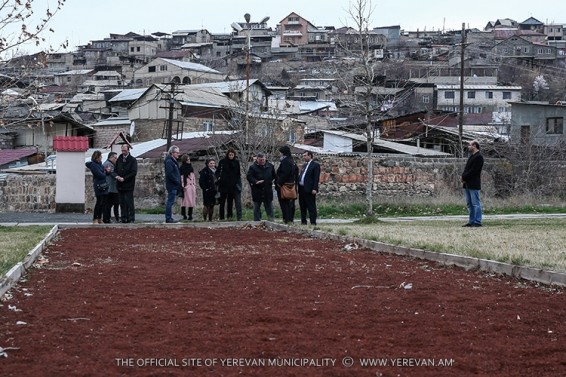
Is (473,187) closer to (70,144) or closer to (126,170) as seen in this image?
(126,170)

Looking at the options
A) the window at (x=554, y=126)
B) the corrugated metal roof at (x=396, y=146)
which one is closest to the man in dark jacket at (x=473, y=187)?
the corrugated metal roof at (x=396, y=146)

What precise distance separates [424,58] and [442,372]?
359 ft

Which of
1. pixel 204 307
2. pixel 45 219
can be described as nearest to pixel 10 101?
pixel 45 219

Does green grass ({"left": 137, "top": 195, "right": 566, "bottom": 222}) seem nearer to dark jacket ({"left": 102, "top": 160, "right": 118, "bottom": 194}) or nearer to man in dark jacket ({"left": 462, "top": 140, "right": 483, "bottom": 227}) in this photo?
dark jacket ({"left": 102, "top": 160, "right": 118, "bottom": 194})

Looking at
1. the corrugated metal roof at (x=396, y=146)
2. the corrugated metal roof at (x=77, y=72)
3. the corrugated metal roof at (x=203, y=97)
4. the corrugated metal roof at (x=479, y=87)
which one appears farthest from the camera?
the corrugated metal roof at (x=77, y=72)

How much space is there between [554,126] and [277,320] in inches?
1801

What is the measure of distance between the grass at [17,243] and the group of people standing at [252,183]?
11.1ft

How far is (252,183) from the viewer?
21297mm

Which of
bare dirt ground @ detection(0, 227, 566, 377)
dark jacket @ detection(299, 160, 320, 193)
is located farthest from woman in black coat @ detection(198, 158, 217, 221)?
bare dirt ground @ detection(0, 227, 566, 377)

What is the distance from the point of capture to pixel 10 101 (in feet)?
68.0

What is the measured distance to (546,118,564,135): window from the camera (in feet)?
165

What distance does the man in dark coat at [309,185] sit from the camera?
2011cm

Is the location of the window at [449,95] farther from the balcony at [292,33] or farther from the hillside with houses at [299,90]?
the balcony at [292,33]

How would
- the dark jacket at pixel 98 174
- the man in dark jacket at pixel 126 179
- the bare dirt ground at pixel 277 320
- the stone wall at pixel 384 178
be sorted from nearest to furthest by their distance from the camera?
the bare dirt ground at pixel 277 320
the dark jacket at pixel 98 174
the man in dark jacket at pixel 126 179
the stone wall at pixel 384 178
